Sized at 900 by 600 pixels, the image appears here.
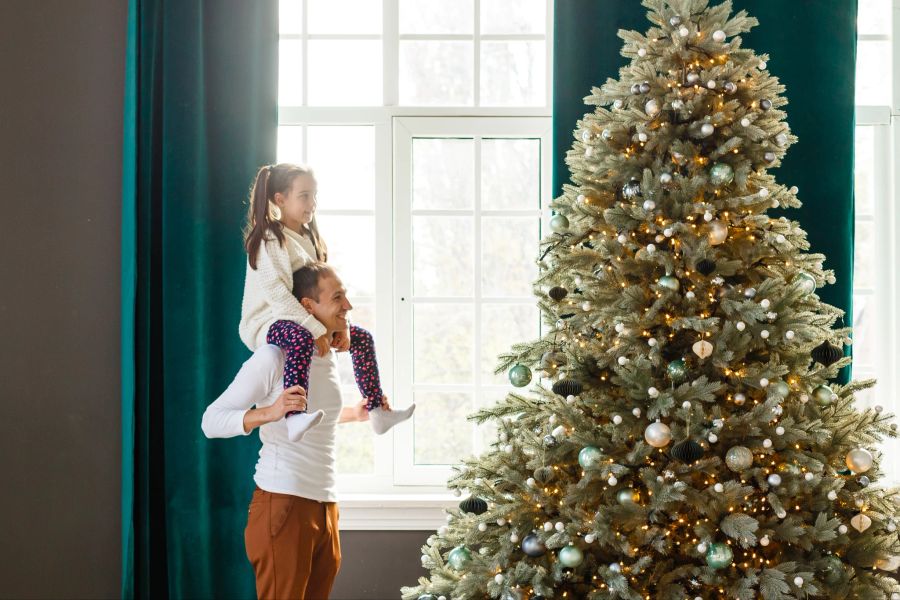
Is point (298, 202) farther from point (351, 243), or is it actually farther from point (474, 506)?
point (474, 506)

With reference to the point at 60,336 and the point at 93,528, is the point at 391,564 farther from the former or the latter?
the point at 60,336

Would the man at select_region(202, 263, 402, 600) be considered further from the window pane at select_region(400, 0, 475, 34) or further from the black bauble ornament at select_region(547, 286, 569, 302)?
the window pane at select_region(400, 0, 475, 34)

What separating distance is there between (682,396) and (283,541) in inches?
41.0

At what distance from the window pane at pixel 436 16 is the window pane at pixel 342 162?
0.42 m

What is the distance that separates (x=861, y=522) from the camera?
1894mm

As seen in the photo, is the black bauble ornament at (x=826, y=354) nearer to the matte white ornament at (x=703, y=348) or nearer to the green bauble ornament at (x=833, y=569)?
the matte white ornament at (x=703, y=348)

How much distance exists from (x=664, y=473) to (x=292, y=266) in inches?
42.7

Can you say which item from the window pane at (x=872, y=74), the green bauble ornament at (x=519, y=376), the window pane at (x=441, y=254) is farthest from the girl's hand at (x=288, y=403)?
the window pane at (x=872, y=74)

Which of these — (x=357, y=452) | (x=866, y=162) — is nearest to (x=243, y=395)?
(x=357, y=452)

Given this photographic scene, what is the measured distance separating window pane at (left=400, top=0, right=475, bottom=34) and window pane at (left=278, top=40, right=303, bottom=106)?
406 mm

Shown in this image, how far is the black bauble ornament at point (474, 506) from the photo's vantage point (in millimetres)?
2041

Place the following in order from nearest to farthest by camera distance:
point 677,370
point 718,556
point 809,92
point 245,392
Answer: point 718,556 < point 677,370 < point 245,392 < point 809,92

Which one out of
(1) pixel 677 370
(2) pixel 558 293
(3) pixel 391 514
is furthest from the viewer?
(3) pixel 391 514

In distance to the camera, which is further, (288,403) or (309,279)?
(309,279)
